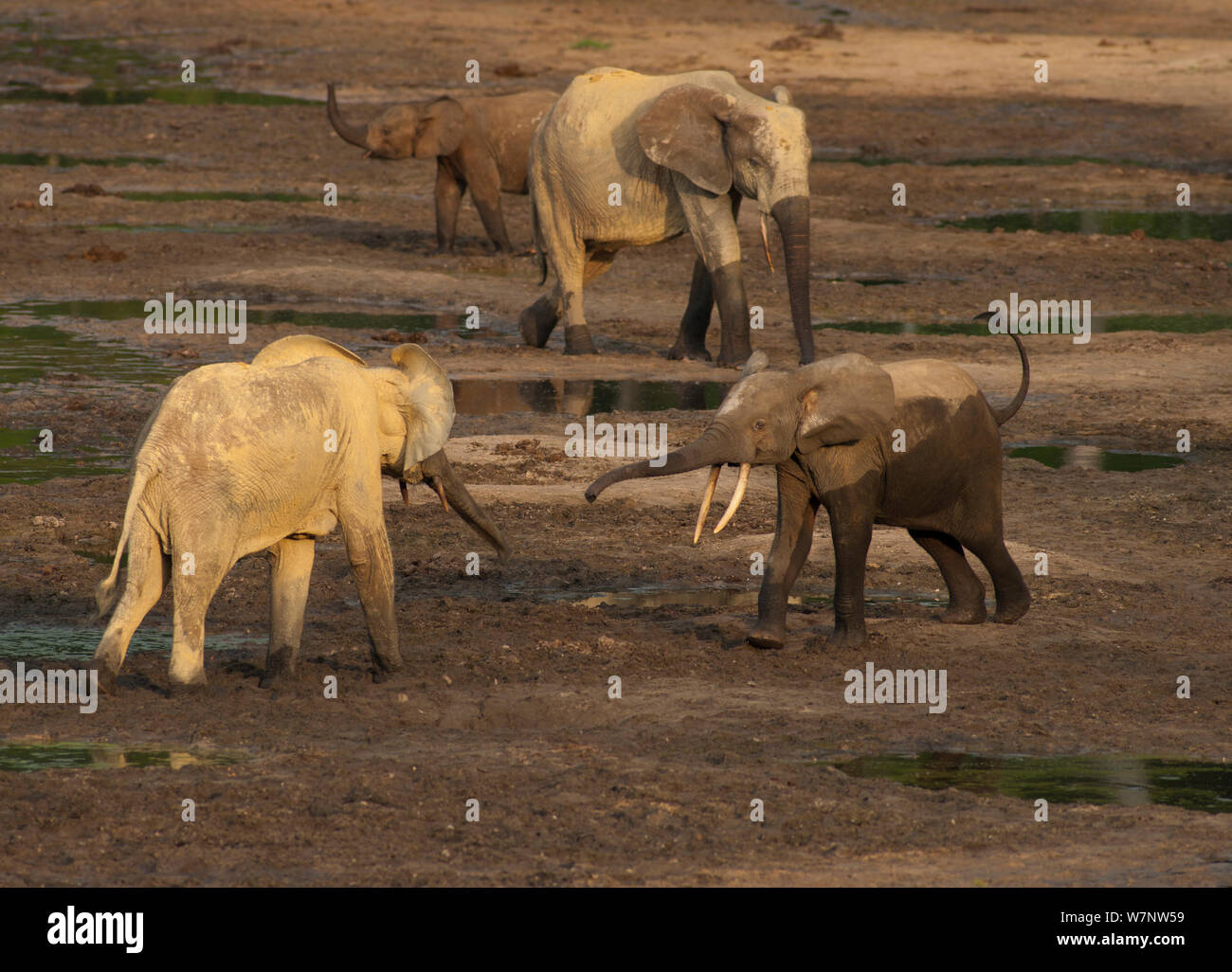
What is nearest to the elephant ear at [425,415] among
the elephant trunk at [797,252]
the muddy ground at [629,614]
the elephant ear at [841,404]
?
the muddy ground at [629,614]

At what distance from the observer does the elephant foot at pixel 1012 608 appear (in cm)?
1037

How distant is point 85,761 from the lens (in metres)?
8.17

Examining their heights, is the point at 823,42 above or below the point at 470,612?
above

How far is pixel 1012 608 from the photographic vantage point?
10.4 metres

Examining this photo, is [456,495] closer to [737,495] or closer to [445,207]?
[737,495]

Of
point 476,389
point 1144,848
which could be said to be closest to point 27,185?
point 476,389

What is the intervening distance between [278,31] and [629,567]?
36.0m

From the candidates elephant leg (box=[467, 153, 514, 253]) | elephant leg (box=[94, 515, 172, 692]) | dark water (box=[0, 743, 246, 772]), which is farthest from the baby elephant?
elephant leg (box=[467, 153, 514, 253])

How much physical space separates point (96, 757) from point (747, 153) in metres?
9.98

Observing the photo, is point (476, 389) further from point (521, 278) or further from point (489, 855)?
point (489, 855)

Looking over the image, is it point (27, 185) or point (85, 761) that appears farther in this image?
point (27, 185)

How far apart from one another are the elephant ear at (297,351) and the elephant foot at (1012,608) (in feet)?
11.5

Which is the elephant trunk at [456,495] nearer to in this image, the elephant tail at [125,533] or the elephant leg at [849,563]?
Answer: the elephant tail at [125,533]

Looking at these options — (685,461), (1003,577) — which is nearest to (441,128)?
(1003,577)
